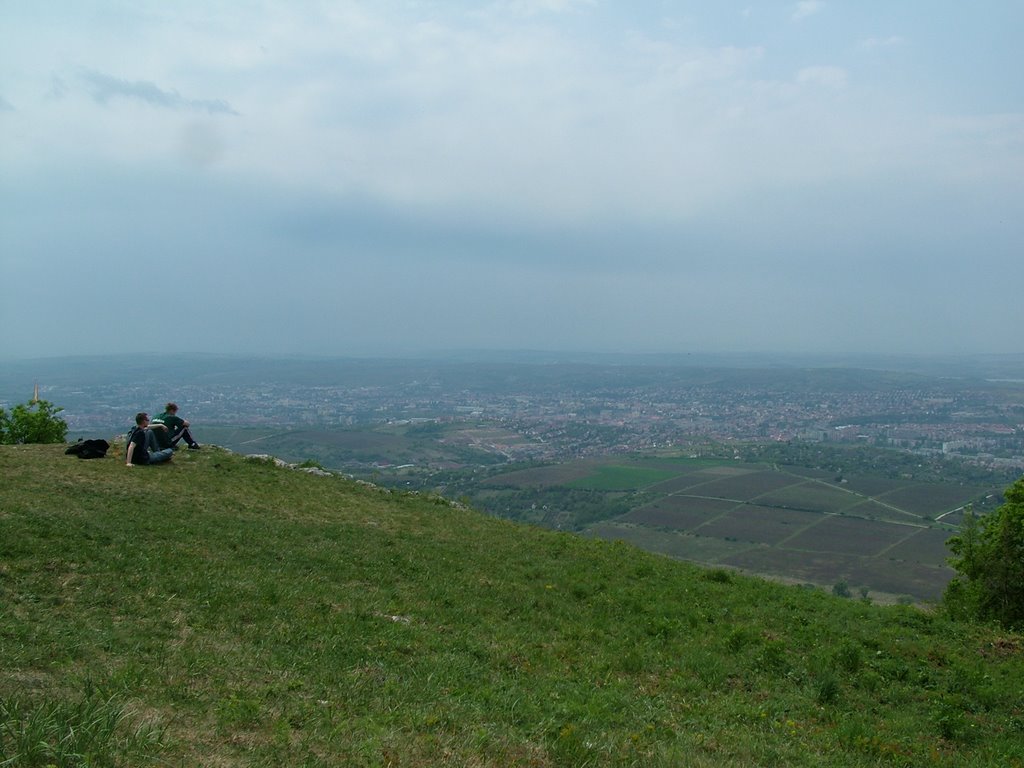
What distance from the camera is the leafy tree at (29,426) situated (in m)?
32.6

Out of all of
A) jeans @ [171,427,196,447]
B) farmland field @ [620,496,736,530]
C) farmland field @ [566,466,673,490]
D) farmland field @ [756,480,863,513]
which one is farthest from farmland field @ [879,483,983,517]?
jeans @ [171,427,196,447]

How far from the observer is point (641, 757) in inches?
249

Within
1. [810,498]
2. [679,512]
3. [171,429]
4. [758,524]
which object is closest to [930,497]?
[810,498]

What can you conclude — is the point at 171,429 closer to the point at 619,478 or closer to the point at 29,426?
the point at 29,426

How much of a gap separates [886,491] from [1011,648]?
5398cm

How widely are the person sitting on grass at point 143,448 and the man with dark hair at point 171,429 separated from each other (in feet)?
2.06

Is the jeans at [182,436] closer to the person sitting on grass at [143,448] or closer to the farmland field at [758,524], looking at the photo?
the person sitting on grass at [143,448]

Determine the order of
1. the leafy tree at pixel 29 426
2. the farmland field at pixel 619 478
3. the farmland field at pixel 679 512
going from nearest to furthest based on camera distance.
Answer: the leafy tree at pixel 29 426, the farmland field at pixel 679 512, the farmland field at pixel 619 478

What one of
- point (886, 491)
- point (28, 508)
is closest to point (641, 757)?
point (28, 508)

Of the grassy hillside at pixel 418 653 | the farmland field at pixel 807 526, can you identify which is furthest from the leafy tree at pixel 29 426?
the farmland field at pixel 807 526

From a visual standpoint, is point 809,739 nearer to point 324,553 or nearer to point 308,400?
point 324,553

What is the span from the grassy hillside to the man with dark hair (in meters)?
3.07

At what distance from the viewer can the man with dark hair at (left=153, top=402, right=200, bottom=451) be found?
2047 cm

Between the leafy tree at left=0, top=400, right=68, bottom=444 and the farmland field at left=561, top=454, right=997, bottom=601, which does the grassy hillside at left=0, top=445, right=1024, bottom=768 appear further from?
the leafy tree at left=0, top=400, right=68, bottom=444
